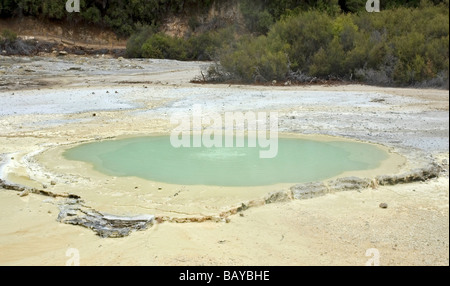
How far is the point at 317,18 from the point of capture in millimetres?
16562

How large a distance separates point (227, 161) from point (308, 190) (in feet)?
4.76

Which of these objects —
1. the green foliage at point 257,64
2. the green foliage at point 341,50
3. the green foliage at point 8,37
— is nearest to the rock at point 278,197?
the green foliage at point 341,50

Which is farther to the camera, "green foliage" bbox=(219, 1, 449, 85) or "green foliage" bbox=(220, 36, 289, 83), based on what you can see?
"green foliage" bbox=(220, 36, 289, 83)

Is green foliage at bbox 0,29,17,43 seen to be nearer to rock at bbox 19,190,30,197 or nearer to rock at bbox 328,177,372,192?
rock at bbox 19,190,30,197

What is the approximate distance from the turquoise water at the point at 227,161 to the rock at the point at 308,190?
31 centimetres

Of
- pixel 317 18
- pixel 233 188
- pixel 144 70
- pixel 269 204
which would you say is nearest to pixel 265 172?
pixel 233 188

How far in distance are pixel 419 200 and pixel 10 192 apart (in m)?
3.60

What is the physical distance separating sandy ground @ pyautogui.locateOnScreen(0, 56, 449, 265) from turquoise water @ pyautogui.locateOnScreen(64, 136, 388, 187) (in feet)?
0.92

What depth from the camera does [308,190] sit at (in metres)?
4.70

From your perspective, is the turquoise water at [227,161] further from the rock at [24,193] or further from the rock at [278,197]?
the rock at [24,193]

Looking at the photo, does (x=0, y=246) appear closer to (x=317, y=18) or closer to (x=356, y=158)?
(x=356, y=158)

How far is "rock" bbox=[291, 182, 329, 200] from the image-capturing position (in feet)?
15.1

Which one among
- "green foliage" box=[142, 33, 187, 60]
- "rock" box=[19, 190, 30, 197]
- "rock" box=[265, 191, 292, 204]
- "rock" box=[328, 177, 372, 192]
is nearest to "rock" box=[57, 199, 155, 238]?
"rock" box=[19, 190, 30, 197]

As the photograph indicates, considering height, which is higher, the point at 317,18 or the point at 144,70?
the point at 317,18
